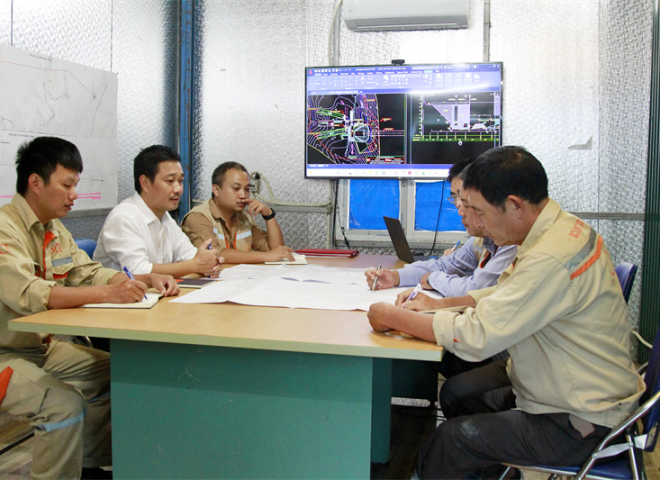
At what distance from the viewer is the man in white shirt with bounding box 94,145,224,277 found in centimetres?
236

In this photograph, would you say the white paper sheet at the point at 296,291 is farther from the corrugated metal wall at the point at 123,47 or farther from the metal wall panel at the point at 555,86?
the metal wall panel at the point at 555,86

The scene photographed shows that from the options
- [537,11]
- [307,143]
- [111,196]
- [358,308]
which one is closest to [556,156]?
[537,11]

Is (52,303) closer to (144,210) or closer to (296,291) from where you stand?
(296,291)

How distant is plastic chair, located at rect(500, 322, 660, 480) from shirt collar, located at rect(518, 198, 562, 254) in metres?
0.43

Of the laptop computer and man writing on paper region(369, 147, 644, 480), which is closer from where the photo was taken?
man writing on paper region(369, 147, 644, 480)

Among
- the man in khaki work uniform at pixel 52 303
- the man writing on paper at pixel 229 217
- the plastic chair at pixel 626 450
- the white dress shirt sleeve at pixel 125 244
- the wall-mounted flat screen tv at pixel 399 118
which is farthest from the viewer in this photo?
the wall-mounted flat screen tv at pixel 399 118

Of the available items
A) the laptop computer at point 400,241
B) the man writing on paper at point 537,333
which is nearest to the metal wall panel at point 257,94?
the laptop computer at point 400,241

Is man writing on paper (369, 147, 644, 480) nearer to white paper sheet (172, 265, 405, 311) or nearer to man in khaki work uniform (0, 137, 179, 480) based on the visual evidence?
white paper sheet (172, 265, 405, 311)

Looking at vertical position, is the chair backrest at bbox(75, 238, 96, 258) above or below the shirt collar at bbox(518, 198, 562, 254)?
below

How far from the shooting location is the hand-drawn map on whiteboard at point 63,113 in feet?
8.60

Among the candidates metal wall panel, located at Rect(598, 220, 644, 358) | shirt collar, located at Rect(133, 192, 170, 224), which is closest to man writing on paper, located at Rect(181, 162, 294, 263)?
shirt collar, located at Rect(133, 192, 170, 224)

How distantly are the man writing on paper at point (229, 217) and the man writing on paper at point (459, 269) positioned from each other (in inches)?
36.5

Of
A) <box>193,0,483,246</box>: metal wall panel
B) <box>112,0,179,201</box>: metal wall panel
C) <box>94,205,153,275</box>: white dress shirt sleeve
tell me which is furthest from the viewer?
<box>193,0,483,246</box>: metal wall panel

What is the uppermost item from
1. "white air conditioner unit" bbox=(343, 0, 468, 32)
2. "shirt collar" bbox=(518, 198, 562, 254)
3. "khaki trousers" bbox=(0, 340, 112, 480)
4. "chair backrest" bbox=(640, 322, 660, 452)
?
"white air conditioner unit" bbox=(343, 0, 468, 32)
